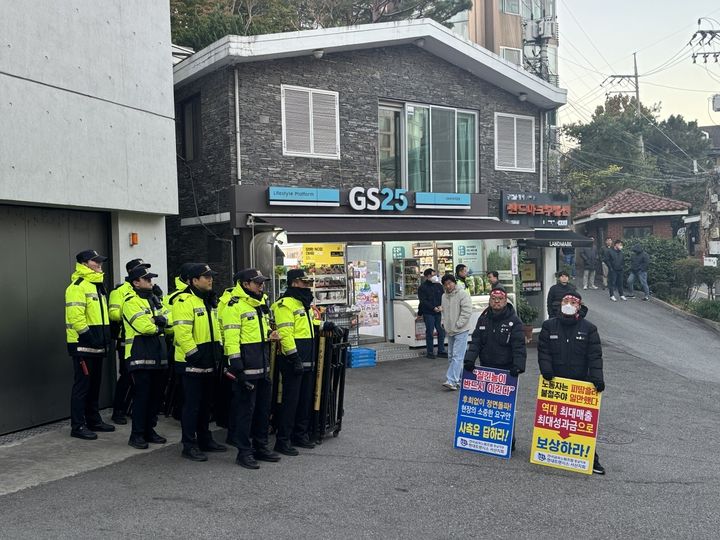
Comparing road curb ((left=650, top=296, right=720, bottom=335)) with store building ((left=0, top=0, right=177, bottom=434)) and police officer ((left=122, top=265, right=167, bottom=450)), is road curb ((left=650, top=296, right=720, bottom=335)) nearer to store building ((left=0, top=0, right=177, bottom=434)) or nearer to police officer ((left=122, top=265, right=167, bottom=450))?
store building ((left=0, top=0, right=177, bottom=434))

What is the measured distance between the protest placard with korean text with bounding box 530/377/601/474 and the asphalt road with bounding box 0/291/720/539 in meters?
0.17

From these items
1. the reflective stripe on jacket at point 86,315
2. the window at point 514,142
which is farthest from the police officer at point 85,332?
the window at point 514,142

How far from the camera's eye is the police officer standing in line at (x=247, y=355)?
22.0 ft

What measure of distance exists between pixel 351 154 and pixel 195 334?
27.2 ft

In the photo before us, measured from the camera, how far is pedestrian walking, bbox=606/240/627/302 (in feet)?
67.4

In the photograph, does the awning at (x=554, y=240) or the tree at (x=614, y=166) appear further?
the tree at (x=614, y=166)

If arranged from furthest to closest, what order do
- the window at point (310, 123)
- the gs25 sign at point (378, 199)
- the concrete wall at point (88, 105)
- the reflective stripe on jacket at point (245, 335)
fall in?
the gs25 sign at point (378, 199), the window at point (310, 123), the concrete wall at point (88, 105), the reflective stripe on jacket at point (245, 335)

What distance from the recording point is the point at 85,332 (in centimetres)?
764

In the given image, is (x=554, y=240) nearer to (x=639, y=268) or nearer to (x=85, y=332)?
(x=639, y=268)

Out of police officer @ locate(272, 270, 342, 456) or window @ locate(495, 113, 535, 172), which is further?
window @ locate(495, 113, 535, 172)

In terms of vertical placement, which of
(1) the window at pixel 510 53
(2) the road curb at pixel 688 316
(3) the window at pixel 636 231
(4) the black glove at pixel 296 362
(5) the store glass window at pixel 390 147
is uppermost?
(1) the window at pixel 510 53

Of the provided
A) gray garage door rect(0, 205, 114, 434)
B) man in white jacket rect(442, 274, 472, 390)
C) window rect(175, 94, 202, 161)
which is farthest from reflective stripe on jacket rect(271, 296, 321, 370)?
window rect(175, 94, 202, 161)

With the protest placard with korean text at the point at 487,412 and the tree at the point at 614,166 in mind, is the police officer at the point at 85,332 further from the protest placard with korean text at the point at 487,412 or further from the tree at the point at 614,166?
the tree at the point at 614,166

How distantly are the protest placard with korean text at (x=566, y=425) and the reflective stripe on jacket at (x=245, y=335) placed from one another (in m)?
2.95
